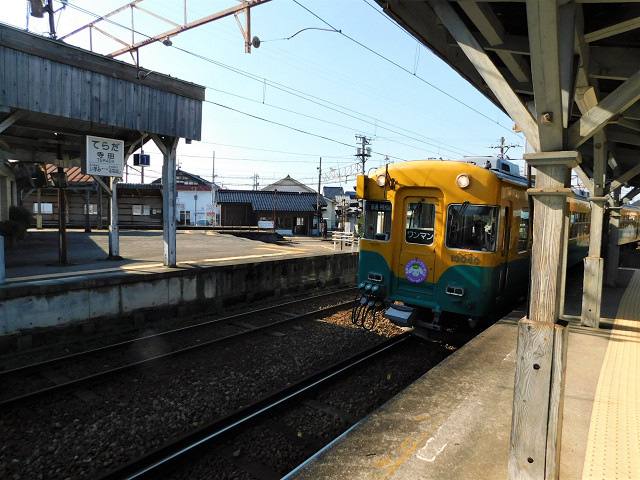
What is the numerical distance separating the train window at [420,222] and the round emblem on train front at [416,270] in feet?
1.06

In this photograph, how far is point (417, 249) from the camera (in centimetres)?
629

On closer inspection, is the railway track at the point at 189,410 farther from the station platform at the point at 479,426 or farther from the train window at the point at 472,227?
the train window at the point at 472,227

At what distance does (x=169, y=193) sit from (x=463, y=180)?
7.26m

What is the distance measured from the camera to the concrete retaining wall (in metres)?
6.71

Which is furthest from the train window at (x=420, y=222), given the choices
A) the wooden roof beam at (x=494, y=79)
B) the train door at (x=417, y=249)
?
the wooden roof beam at (x=494, y=79)

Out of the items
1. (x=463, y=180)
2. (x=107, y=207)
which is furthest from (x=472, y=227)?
(x=107, y=207)

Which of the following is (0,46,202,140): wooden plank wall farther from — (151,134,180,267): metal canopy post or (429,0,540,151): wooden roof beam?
(429,0,540,151): wooden roof beam

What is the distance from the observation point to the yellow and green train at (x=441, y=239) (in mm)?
5695

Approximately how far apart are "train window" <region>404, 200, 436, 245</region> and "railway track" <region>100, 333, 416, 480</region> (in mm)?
2114

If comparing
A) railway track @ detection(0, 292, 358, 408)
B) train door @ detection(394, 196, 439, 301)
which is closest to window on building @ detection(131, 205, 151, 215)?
railway track @ detection(0, 292, 358, 408)

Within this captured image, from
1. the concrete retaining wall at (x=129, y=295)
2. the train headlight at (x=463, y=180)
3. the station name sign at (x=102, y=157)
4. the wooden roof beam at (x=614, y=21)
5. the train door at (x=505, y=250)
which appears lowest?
the concrete retaining wall at (x=129, y=295)

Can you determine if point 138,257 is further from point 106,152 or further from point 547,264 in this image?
point 547,264

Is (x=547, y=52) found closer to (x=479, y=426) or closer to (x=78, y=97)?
(x=479, y=426)

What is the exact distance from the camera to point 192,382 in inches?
217
